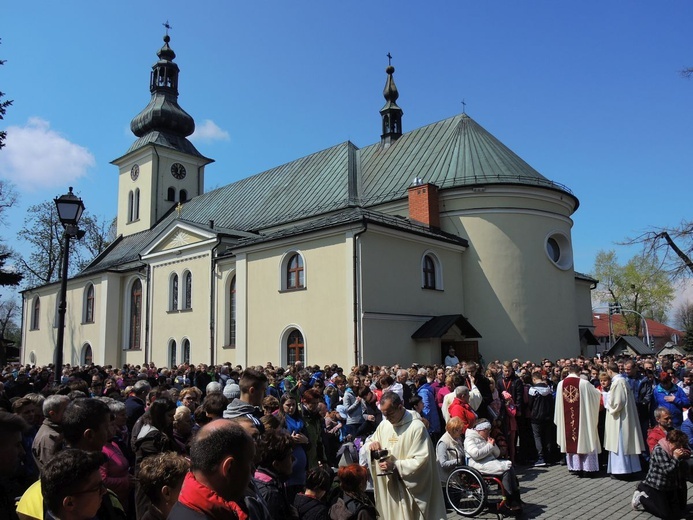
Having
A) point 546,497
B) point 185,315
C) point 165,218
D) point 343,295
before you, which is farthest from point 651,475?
point 165,218

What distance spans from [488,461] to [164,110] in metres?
38.0

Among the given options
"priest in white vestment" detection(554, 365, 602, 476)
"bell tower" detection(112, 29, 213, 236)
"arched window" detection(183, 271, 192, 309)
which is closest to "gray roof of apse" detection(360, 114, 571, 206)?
"arched window" detection(183, 271, 192, 309)

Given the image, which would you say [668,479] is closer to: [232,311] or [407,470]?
[407,470]

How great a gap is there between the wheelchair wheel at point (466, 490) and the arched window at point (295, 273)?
14.6 meters

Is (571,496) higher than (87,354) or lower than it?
lower

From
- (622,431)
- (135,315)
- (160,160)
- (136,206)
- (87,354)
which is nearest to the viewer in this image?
(622,431)

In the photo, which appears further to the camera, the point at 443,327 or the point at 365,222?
the point at 443,327

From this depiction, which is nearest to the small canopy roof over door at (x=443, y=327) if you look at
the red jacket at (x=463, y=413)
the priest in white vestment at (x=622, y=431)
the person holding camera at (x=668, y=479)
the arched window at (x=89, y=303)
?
the priest in white vestment at (x=622, y=431)

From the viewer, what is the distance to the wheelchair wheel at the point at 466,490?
7.51 m

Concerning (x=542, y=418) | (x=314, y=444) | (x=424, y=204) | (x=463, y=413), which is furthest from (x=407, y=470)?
(x=424, y=204)

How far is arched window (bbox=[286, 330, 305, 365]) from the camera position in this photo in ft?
71.9

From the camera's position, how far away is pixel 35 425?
6180mm

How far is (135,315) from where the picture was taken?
32.7 m

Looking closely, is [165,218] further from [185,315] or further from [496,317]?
[496,317]
